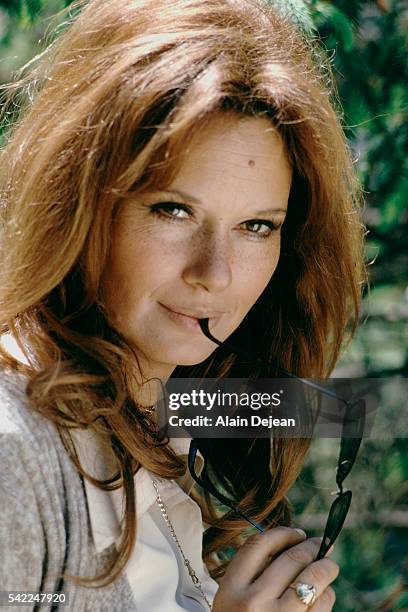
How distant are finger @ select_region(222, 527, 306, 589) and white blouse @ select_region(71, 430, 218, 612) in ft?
0.37

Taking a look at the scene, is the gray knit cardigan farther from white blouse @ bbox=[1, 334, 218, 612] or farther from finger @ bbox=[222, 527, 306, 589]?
finger @ bbox=[222, 527, 306, 589]

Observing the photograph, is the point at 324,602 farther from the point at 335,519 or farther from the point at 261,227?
the point at 261,227

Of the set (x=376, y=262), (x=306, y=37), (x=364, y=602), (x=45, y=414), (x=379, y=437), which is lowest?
(x=364, y=602)

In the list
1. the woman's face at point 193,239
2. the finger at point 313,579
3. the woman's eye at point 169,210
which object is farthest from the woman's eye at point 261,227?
the finger at point 313,579

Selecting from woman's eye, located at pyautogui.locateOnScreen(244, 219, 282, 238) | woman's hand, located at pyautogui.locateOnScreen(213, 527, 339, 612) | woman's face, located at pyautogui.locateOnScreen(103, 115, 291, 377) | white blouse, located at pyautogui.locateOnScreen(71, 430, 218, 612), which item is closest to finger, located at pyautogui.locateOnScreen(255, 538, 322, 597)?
woman's hand, located at pyautogui.locateOnScreen(213, 527, 339, 612)

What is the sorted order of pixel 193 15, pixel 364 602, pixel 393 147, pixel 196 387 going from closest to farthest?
pixel 193 15 < pixel 196 387 < pixel 393 147 < pixel 364 602

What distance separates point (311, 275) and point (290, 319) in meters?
0.12

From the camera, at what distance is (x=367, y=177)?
8.14ft

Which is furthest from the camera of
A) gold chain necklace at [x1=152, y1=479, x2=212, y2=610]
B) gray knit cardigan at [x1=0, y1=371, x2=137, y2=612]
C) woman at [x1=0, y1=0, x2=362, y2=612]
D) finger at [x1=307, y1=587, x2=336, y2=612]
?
gold chain necklace at [x1=152, y1=479, x2=212, y2=610]

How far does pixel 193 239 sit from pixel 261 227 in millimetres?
161

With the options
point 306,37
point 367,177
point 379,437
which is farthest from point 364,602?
point 306,37

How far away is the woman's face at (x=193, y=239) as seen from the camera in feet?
5.05

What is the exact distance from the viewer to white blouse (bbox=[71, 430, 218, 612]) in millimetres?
1506

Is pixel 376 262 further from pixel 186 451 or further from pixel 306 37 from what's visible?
pixel 186 451
